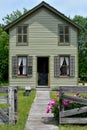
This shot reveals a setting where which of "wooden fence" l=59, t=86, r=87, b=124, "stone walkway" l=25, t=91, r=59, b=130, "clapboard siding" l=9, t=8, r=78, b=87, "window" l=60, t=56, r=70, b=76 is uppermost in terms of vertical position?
"clapboard siding" l=9, t=8, r=78, b=87

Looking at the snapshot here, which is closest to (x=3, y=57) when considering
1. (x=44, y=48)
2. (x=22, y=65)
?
(x=22, y=65)

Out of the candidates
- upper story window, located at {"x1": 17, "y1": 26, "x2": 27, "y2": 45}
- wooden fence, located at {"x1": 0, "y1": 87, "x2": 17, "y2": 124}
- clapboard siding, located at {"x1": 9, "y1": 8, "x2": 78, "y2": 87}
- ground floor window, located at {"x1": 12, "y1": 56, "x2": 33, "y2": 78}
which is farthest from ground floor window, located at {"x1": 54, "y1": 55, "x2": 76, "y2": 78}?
wooden fence, located at {"x1": 0, "y1": 87, "x2": 17, "y2": 124}

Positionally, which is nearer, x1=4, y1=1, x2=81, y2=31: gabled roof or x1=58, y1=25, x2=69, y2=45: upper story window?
x1=4, y1=1, x2=81, y2=31: gabled roof

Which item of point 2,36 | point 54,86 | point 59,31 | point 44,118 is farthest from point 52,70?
point 2,36

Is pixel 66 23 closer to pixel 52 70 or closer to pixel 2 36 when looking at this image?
pixel 52 70

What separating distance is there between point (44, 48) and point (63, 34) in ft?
6.66

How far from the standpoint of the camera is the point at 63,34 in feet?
108

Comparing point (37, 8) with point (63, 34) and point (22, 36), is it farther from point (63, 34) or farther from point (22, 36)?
point (63, 34)

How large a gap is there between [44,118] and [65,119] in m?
1.88

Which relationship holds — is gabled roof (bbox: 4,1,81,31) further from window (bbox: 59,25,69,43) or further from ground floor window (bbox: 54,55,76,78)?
ground floor window (bbox: 54,55,76,78)

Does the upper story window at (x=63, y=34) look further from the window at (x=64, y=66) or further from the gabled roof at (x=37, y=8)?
the window at (x=64, y=66)

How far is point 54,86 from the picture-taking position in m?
32.9

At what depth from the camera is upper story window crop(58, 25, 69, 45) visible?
33.0m

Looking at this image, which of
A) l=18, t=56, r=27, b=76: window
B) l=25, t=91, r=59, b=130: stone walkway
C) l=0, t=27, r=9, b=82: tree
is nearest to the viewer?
l=25, t=91, r=59, b=130: stone walkway
